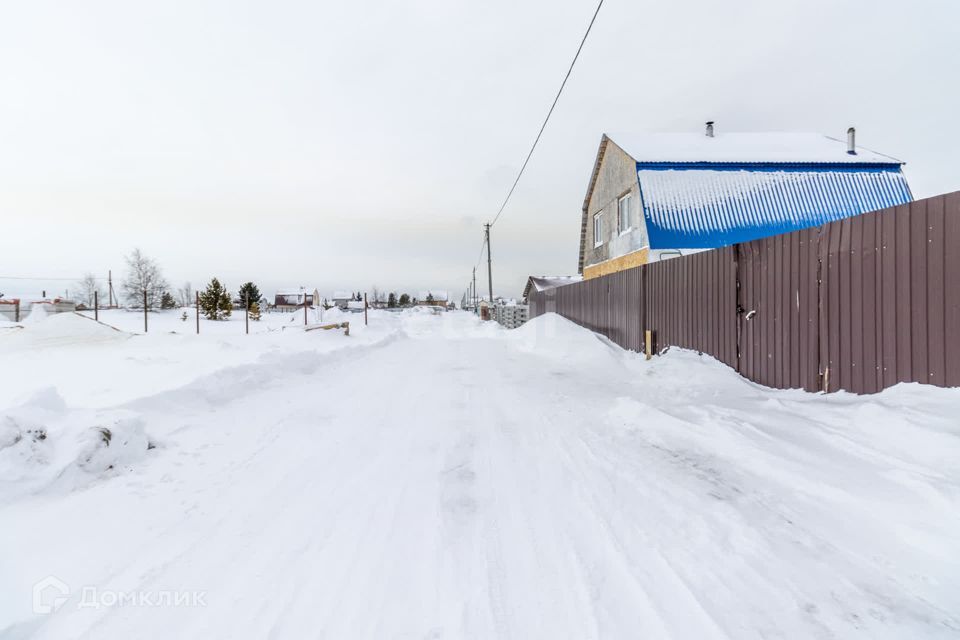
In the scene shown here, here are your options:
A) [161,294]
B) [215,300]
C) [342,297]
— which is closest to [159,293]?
[161,294]

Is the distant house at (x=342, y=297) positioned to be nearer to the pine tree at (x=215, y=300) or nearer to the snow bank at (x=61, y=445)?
the pine tree at (x=215, y=300)

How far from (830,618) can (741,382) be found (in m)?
4.56

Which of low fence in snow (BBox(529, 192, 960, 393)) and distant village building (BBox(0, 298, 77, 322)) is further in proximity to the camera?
distant village building (BBox(0, 298, 77, 322))

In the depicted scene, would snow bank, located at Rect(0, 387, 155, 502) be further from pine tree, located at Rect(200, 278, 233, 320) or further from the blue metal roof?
pine tree, located at Rect(200, 278, 233, 320)

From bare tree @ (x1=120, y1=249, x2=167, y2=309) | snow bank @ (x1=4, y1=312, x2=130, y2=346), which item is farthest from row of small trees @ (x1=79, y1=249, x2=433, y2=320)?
snow bank @ (x1=4, y1=312, x2=130, y2=346)

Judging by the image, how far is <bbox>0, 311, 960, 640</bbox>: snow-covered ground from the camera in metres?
1.72

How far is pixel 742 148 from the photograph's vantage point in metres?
14.6

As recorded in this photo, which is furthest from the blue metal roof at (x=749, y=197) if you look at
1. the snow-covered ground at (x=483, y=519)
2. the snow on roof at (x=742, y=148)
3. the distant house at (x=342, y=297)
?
the distant house at (x=342, y=297)

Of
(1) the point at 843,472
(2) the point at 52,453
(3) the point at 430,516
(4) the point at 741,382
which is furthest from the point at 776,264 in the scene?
(2) the point at 52,453

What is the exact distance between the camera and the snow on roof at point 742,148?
1330 cm

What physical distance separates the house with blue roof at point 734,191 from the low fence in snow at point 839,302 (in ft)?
18.8

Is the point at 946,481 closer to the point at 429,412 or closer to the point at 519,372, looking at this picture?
the point at 429,412

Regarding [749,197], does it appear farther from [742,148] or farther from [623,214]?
[623,214]

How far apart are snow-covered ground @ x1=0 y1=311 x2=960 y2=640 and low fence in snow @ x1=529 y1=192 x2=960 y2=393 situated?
0.40 metres
